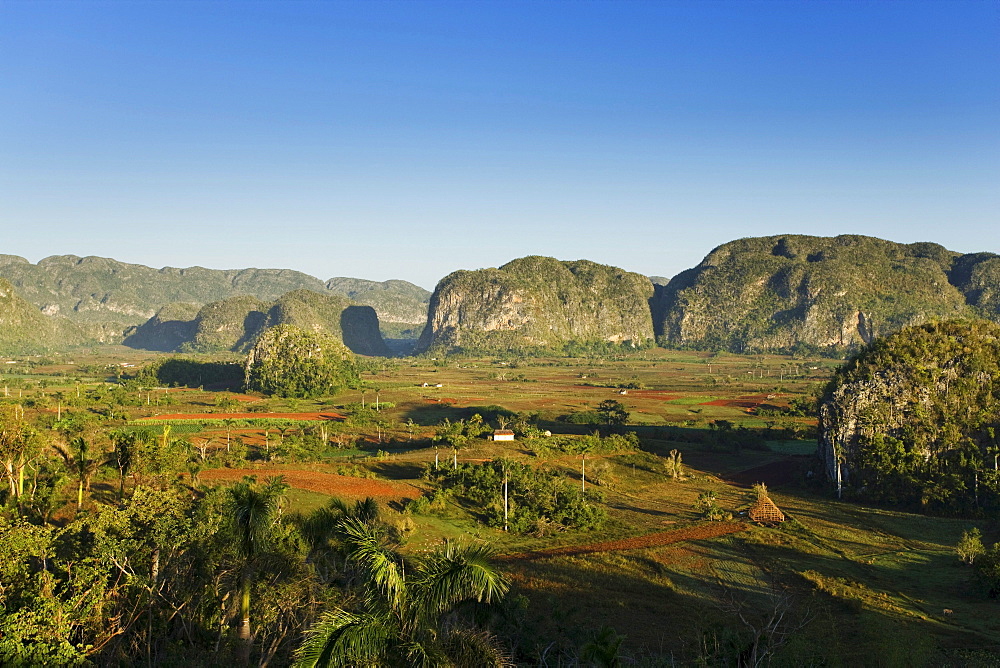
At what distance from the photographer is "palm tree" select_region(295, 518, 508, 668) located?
29.2 ft

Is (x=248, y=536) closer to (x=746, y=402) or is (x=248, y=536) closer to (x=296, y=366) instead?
(x=746, y=402)

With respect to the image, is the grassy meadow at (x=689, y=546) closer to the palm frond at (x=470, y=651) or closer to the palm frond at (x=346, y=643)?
the palm frond at (x=470, y=651)

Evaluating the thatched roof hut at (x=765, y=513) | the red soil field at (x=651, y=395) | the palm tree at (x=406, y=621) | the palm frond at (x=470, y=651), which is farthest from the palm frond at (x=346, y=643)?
the red soil field at (x=651, y=395)

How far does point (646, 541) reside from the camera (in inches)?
1337

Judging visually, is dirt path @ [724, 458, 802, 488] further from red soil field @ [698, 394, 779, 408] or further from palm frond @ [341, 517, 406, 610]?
palm frond @ [341, 517, 406, 610]

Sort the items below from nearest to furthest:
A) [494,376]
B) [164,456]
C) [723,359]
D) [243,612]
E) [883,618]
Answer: [243,612], [883,618], [164,456], [494,376], [723,359]

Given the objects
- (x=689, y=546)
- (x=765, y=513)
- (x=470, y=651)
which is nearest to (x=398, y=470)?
(x=689, y=546)

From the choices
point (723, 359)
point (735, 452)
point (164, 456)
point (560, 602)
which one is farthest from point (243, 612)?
point (723, 359)

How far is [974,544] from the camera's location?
99.3 ft

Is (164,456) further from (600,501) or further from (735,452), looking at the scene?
(735,452)

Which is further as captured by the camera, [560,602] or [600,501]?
[600,501]

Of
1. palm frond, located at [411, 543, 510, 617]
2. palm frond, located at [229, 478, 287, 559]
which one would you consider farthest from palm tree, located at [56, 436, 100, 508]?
palm frond, located at [411, 543, 510, 617]

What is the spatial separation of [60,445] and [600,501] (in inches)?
1056

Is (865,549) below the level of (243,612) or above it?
below
